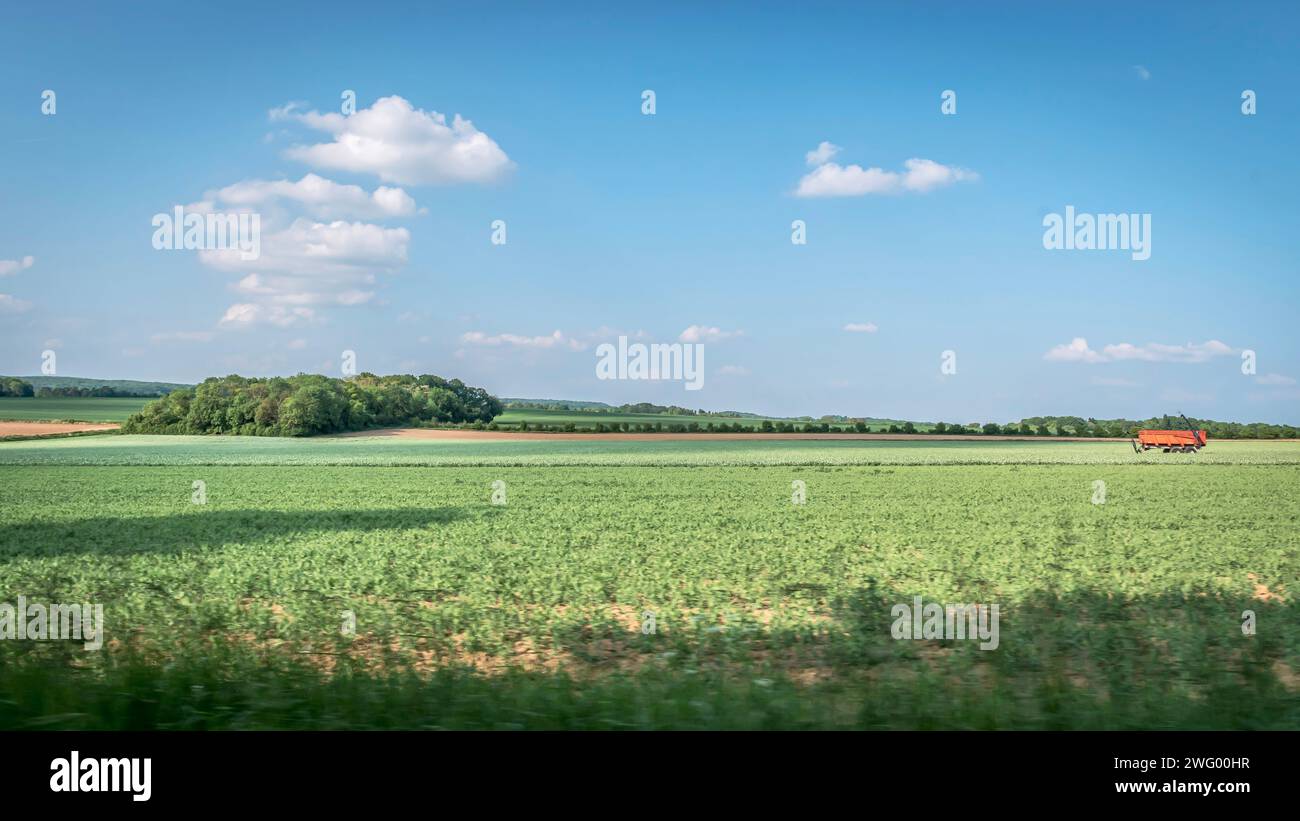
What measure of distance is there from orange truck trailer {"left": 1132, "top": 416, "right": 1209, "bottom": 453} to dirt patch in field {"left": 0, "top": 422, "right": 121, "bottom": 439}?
92.2 m

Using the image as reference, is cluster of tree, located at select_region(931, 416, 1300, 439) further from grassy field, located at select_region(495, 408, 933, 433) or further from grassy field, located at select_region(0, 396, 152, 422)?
grassy field, located at select_region(0, 396, 152, 422)

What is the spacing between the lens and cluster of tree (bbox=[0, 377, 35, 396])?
95.7 m

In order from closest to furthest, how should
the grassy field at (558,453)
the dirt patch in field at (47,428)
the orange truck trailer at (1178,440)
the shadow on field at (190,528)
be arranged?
the shadow on field at (190,528) → the grassy field at (558,453) → the orange truck trailer at (1178,440) → the dirt patch in field at (47,428)

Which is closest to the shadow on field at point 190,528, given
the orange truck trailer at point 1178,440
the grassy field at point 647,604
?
the grassy field at point 647,604

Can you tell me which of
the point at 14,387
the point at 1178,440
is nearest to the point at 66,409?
the point at 14,387

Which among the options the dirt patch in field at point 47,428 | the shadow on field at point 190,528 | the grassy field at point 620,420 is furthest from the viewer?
the grassy field at point 620,420

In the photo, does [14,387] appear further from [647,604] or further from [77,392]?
[647,604]

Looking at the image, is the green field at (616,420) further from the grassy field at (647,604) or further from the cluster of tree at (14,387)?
the grassy field at (647,604)

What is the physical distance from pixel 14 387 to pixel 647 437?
7427 centimetres

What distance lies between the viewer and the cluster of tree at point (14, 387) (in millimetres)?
95731

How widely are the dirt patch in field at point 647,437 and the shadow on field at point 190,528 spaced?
55.7 m

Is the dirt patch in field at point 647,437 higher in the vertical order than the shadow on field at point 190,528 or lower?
higher

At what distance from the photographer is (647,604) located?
523 inches
